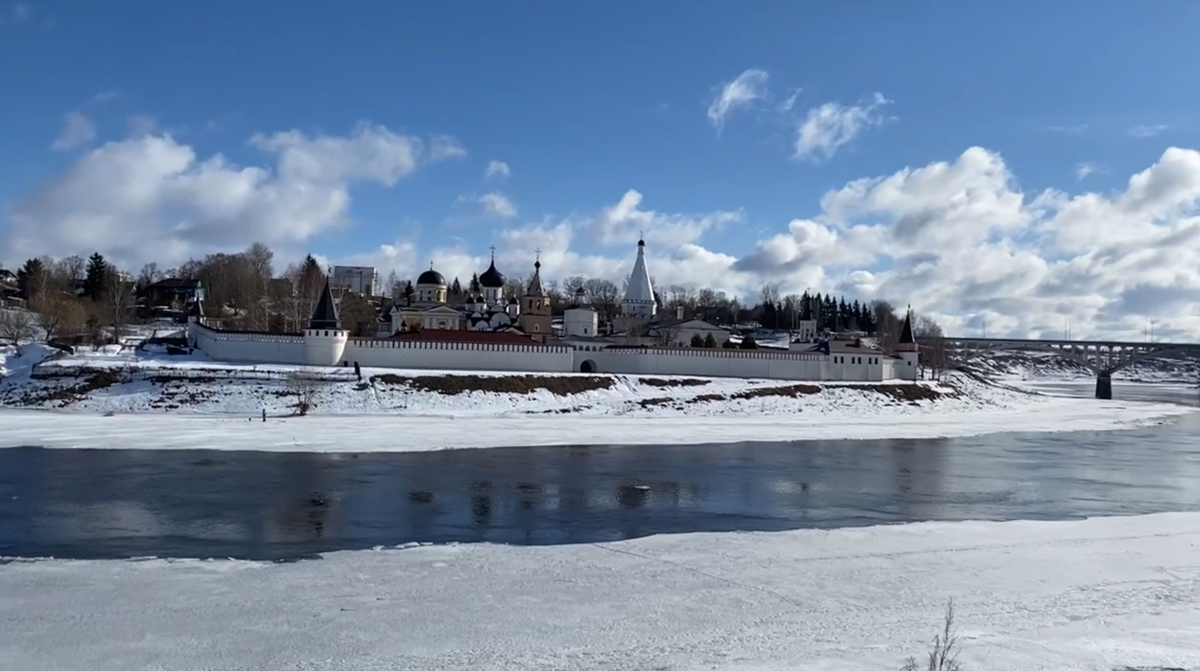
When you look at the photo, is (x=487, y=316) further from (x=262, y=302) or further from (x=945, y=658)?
(x=945, y=658)

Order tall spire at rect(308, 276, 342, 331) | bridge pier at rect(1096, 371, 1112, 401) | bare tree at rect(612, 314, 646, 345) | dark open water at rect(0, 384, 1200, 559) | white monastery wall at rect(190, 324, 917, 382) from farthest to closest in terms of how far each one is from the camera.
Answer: bridge pier at rect(1096, 371, 1112, 401), bare tree at rect(612, 314, 646, 345), white monastery wall at rect(190, 324, 917, 382), tall spire at rect(308, 276, 342, 331), dark open water at rect(0, 384, 1200, 559)

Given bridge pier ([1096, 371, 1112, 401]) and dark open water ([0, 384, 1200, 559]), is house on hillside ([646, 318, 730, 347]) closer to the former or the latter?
bridge pier ([1096, 371, 1112, 401])

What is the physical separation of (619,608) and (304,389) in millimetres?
30469

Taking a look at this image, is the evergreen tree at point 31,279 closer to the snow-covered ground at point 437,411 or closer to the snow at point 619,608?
the snow-covered ground at point 437,411

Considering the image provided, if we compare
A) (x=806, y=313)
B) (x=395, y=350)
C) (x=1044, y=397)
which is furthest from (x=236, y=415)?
(x=806, y=313)

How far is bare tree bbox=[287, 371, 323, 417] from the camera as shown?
3600cm

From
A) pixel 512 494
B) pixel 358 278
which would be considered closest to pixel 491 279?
pixel 358 278

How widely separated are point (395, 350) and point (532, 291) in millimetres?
19653

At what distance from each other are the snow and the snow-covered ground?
1529 centimetres

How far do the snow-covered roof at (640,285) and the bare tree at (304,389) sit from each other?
5160 centimetres

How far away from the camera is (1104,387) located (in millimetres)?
73812

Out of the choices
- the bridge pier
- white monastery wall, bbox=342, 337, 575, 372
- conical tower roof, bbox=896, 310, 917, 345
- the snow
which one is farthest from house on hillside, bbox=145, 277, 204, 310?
the snow

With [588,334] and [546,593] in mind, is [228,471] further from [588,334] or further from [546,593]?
[588,334]

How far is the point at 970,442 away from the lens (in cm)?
3425
